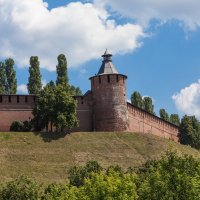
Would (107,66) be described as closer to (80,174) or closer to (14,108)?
(14,108)

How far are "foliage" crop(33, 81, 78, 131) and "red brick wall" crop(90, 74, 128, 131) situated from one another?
4.66 meters

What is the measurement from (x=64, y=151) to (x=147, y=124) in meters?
24.0

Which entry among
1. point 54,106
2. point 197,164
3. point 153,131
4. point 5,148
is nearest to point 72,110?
point 54,106

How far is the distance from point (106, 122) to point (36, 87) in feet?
44.6

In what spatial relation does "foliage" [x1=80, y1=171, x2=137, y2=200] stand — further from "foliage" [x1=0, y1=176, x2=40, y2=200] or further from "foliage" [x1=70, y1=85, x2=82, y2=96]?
"foliage" [x1=70, y1=85, x2=82, y2=96]

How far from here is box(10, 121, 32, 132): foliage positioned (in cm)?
7019

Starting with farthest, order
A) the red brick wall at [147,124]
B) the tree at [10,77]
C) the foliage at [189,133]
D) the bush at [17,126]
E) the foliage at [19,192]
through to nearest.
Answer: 1. the foliage at [189,133]
2. the tree at [10,77]
3. the red brick wall at [147,124]
4. the bush at [17,126]
5. the foliage at [19,192]

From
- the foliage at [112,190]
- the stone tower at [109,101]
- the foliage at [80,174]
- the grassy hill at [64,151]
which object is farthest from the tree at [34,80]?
the foliage at [112,190]

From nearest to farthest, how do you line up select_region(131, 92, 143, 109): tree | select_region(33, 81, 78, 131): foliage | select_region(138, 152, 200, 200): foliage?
select_region(138, 152, 200, 200): foliage → select_region(33, 81, 78, 131): foliage → select_region(131, 92, 143, 109): tree

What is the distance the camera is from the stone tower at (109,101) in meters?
72.9

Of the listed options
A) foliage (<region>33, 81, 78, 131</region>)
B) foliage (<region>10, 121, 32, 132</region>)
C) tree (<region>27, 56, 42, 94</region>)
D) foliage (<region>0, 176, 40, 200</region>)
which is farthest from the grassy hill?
tree (<region>27, 56, 42, 94</region>)

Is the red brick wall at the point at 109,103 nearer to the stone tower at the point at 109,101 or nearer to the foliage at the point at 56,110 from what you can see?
the stone tower at the point at 109,101

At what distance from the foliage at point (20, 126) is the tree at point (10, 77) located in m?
12.8

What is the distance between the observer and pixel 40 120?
69.9 metres
